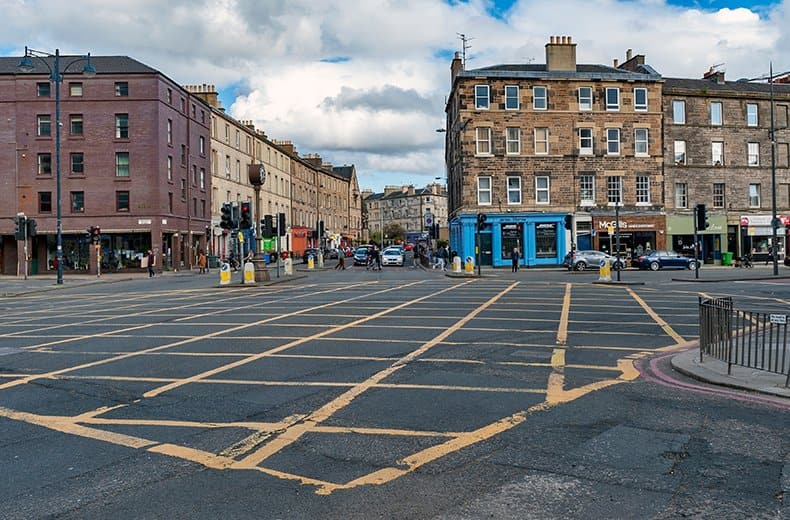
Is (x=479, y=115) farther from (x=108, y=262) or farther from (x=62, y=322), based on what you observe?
(x=62, y=322)

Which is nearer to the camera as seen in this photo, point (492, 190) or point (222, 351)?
point (222, 351)

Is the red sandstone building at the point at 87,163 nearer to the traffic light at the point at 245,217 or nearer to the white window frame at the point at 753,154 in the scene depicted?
the traffic light at the point at 245,217

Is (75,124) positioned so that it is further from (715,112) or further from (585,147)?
(715,112)

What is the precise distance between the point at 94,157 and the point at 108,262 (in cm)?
738

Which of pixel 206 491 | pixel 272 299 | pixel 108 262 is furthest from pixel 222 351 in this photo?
Result: pixel 108 262

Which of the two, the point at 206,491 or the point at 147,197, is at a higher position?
the point at 147,197

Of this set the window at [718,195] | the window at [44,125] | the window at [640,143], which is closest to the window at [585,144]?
the window at [640,143]

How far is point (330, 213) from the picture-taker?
10431 centimetres

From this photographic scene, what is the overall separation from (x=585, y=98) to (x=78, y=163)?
35.8 m

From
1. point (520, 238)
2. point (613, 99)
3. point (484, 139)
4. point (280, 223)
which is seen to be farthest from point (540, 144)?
point (280, 223)

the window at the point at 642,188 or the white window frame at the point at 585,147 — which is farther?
the window at the point at 642,188

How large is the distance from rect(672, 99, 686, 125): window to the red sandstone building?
36762 millimetres

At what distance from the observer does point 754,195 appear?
5088 cm

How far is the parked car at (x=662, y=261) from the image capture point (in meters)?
42.4
